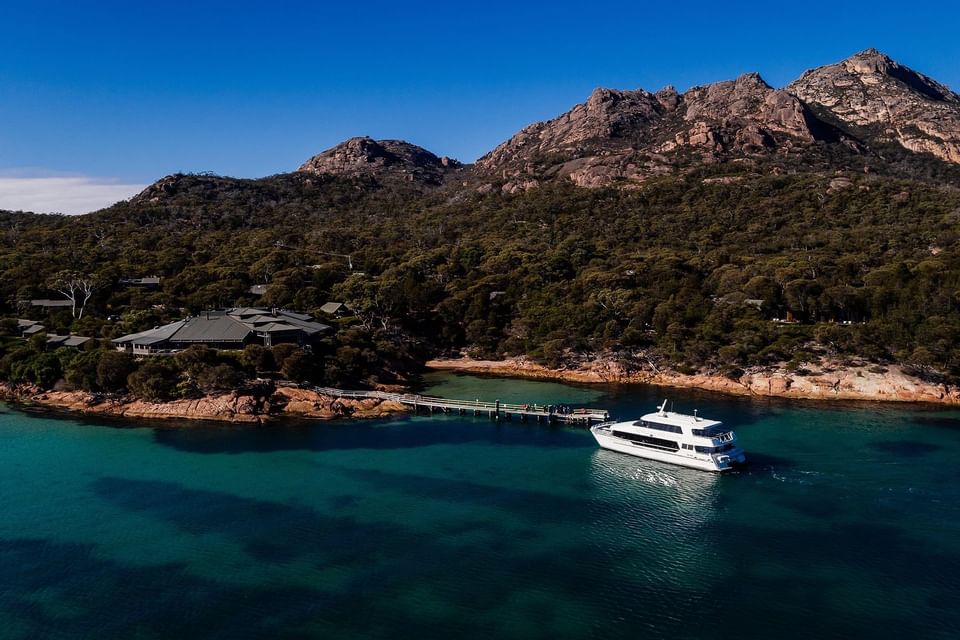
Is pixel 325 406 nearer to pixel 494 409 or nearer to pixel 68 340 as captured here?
pixel 494 409

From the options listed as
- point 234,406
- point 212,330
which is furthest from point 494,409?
point 212,330

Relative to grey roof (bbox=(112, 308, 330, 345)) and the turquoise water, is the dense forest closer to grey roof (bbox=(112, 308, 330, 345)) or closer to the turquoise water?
grey roof (bbox=(112, 308, 330, 345))

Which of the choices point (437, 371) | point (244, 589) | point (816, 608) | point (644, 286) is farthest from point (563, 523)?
point (644, 286)

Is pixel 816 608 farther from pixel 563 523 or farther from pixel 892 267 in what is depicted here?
pixel 892 267

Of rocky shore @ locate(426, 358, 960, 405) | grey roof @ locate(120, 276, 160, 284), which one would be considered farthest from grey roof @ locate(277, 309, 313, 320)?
grey roof @ locate(120, 276, 160, 284)

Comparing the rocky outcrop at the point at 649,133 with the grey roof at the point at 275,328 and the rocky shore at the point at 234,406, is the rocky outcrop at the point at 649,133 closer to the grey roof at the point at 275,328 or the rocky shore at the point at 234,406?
the grey roof at the point at 275,328
